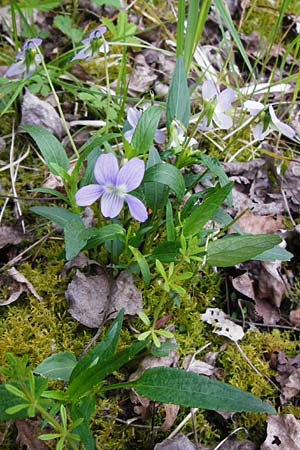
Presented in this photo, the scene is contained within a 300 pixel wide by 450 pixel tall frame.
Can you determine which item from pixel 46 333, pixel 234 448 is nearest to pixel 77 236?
pixel 46 333

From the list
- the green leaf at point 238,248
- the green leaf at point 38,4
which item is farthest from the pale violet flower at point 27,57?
the green leaf at point 238,248

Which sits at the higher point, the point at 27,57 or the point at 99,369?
the point at 27,57

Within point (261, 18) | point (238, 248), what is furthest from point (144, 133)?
point (261, 18)

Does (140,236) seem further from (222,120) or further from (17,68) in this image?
(17,68)

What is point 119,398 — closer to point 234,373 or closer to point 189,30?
point 234,373

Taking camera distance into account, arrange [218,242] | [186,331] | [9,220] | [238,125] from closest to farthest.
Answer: [218,242], [186,331], [9,220], [238,125]

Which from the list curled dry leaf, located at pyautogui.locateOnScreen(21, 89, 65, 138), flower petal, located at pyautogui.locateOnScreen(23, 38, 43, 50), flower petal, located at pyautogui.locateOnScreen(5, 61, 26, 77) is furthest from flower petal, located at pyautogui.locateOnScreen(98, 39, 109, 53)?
curled dry leaf, located at pyautogui.locateOnScreen(21, 89, 65, 138)

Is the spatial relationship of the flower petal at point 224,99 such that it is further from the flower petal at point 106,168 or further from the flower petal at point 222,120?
the flower petal at point 106,168
